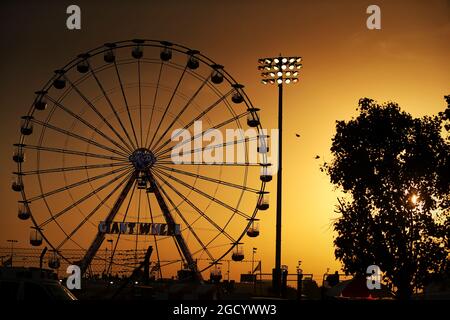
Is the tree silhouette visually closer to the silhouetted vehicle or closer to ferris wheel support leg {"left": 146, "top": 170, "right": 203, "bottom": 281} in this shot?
ferris wheel support leg {"left": 146, "top": 170, "right": 203, "bottom": 281}

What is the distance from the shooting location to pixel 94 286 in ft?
137

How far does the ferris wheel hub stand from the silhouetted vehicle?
72.2 feet

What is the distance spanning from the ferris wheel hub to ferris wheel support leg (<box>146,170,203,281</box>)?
437mm

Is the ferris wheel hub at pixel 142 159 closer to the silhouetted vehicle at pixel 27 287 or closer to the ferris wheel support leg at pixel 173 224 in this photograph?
the ferris wheel support leg at pixel 173 224

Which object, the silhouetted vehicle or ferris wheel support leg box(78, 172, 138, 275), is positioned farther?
ferris wheel support leg box(78, 172, 138, 275)

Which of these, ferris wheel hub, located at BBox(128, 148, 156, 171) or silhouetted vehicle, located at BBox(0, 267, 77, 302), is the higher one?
ferris wheel hub, located at BBox(128, 148, 156, 171)

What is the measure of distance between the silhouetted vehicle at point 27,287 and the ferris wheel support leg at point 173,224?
884 inches

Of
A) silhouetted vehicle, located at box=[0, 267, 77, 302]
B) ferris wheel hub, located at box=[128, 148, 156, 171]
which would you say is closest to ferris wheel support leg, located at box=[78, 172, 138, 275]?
ferris wheel hub, located at box=[128, 148, 156, 171]

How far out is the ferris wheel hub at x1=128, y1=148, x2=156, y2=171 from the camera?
43.6 m

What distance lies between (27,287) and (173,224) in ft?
78.7

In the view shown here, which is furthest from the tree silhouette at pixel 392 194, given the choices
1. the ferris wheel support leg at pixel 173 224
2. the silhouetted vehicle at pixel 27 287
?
the silhouetted vehicle at pixel 27 287

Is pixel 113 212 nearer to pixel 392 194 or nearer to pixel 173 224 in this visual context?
pixel 173 224

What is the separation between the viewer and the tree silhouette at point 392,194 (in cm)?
4441
